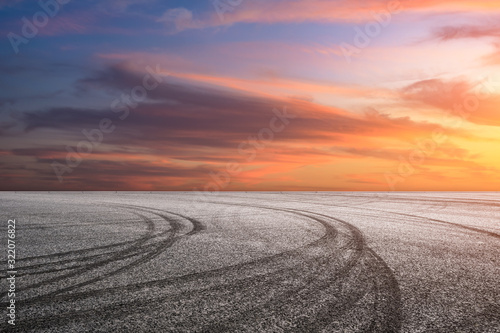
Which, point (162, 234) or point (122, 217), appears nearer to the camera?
point (162, 234)

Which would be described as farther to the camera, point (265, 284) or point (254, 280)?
point (254, 280)

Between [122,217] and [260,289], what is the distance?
11080 mm

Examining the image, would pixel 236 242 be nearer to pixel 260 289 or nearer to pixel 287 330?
pixel 260 289

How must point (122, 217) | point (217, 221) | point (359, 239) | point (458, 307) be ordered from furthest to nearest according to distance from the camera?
point (122, 217) → point (217, 221) → point (359, 239) → point (458, 307)

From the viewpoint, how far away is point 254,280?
21.0 ft

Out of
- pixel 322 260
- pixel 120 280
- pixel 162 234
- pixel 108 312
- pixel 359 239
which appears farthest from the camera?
pixel 162 234

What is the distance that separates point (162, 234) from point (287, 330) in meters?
7.56

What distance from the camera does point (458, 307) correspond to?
5.26 m

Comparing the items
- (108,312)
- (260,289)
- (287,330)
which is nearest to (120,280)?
(108,312)

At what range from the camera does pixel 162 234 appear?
37.3 ft

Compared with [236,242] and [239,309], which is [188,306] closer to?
[239,309]

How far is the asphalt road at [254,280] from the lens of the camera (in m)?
4.68

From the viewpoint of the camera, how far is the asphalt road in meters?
4.68

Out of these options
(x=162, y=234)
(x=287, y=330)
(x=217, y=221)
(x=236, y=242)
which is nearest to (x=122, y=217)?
(x=217, y=221)
